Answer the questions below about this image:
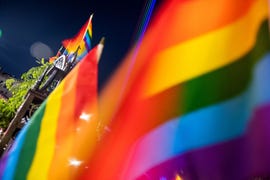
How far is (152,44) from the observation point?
402cm

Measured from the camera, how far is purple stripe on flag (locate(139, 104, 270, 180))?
2629mm

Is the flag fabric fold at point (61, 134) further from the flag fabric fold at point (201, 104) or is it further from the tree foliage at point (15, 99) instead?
the tree foliage at point (15, 99)

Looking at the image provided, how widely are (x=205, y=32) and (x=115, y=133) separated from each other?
1.42 meters

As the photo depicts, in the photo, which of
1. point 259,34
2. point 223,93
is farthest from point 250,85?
point 259,34

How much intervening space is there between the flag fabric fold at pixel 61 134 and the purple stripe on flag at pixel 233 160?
1.06 meters

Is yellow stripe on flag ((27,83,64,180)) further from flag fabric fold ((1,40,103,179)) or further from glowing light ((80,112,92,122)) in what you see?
glowing light ((80,112,92,122))

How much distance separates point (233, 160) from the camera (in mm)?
2637

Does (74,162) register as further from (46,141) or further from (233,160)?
(233,160)

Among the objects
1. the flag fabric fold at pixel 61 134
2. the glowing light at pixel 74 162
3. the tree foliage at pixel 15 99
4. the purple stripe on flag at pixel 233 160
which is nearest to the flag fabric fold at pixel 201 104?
the purple stripe on flag at pixel 233 160

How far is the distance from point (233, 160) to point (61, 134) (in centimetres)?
194

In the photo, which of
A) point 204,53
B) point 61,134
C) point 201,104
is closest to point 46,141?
point 61,134

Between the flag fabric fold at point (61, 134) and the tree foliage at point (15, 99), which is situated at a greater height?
the tree foliage at point (15, 99)

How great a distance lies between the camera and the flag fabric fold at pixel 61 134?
3.60 meters

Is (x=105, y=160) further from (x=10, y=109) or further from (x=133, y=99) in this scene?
(x=10, y=109)
